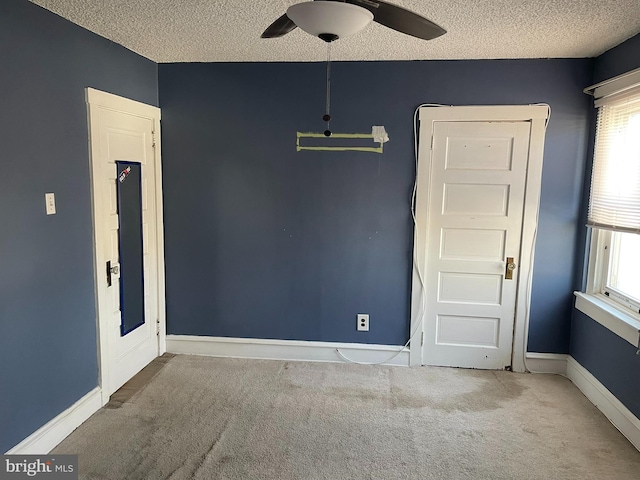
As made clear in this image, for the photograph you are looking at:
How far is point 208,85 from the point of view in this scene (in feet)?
11.5

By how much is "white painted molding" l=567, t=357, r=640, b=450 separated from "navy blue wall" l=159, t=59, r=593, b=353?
22 centimetres

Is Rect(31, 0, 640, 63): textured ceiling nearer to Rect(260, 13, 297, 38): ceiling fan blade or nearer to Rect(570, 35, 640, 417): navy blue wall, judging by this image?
Rect(570, 35, 640, 417): navy blue wall

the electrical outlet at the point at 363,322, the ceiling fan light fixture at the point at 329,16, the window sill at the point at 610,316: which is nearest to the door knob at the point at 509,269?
the window sill at the point at 610,316

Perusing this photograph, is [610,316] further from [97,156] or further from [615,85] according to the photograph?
[97,156]

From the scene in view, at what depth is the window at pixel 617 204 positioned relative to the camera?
272cm

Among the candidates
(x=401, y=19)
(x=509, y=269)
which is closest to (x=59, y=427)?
(x=401, y=19)

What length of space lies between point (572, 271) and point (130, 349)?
3.31 metres

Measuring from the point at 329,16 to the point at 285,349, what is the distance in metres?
2.75

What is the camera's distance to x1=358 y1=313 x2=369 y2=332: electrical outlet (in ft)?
Result: 11.8

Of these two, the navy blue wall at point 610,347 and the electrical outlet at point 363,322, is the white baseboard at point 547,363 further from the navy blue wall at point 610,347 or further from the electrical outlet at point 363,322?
the electrical outlet at point 363,322

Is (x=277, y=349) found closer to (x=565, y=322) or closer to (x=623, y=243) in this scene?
(x=565, y=322)

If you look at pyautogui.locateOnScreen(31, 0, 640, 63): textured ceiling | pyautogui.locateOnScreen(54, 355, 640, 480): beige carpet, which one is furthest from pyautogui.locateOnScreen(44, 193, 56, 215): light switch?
pyautogui.locateOnScreen(54, 355, 640, 480): beige carpet

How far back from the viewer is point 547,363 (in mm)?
3457

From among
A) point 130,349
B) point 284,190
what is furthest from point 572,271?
point 130,349
